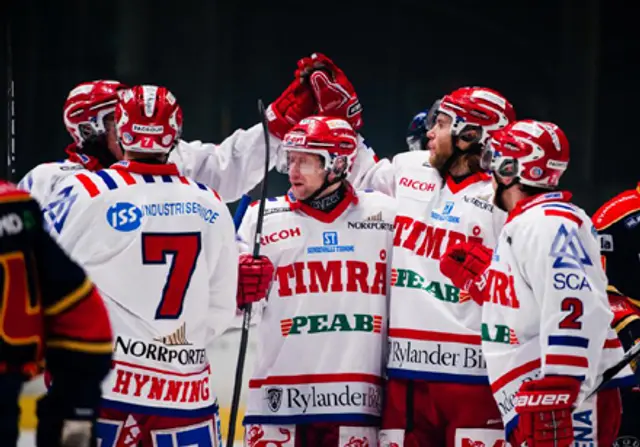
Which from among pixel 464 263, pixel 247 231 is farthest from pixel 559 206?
pixel 247 231

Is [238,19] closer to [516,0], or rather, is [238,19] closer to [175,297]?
[516,0]

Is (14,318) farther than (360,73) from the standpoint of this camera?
No

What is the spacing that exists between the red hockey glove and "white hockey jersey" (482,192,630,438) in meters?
0.64

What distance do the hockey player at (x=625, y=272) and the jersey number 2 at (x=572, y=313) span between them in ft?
3.20

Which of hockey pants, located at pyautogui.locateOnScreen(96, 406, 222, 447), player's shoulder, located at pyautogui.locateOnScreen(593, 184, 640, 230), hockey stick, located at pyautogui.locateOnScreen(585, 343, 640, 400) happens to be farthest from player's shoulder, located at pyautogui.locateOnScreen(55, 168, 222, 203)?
player's shoulder, located at pyautogui.locateOnScreen(593, 184, 640, 230)

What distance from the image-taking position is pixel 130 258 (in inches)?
118

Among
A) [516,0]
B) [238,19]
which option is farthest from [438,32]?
[238,19]

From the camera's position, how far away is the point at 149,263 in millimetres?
3006

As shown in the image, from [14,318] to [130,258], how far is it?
0.96 m

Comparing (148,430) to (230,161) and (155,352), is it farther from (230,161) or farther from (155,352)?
(230,161)

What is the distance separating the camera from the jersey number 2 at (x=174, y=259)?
9.87 ft

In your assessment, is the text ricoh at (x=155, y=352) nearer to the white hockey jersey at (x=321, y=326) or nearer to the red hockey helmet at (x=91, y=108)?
the white hockey jersey at (x=321, y=326)

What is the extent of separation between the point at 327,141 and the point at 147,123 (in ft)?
2.02

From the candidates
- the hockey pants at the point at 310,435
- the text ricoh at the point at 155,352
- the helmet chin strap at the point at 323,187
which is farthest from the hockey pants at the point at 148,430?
the helmet chin strap at the point at 323,187
